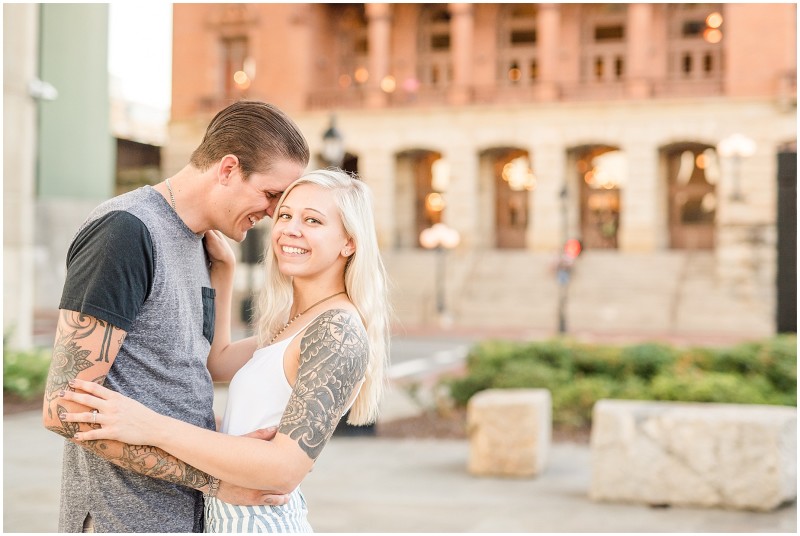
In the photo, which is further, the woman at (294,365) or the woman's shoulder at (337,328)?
the woman's shoulder at (337,328)

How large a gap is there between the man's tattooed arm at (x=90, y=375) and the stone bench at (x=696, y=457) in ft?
19.4

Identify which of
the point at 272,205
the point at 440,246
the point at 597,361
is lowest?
the point at 597,361

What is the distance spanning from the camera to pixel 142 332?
2.62m

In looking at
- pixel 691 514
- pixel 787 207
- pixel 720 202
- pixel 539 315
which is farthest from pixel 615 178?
pixel 691 514

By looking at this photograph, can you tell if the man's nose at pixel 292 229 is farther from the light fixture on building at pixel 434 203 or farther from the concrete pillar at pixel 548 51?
the light fixture on building at pixel 434 203

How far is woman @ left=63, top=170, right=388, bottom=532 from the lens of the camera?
2.47m

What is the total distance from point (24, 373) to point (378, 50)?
32344 mm

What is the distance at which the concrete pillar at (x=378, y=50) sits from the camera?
137 ft

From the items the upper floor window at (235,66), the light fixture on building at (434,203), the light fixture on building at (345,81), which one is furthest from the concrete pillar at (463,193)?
the upper floor window at (235,66)

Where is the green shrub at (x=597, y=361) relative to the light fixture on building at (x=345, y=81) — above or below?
below

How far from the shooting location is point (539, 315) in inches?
1321

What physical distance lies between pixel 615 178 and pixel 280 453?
41.0 meters

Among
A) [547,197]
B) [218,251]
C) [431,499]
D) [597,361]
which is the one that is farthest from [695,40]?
[218,251]

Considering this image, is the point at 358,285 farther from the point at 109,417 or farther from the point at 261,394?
the point at 109,417
